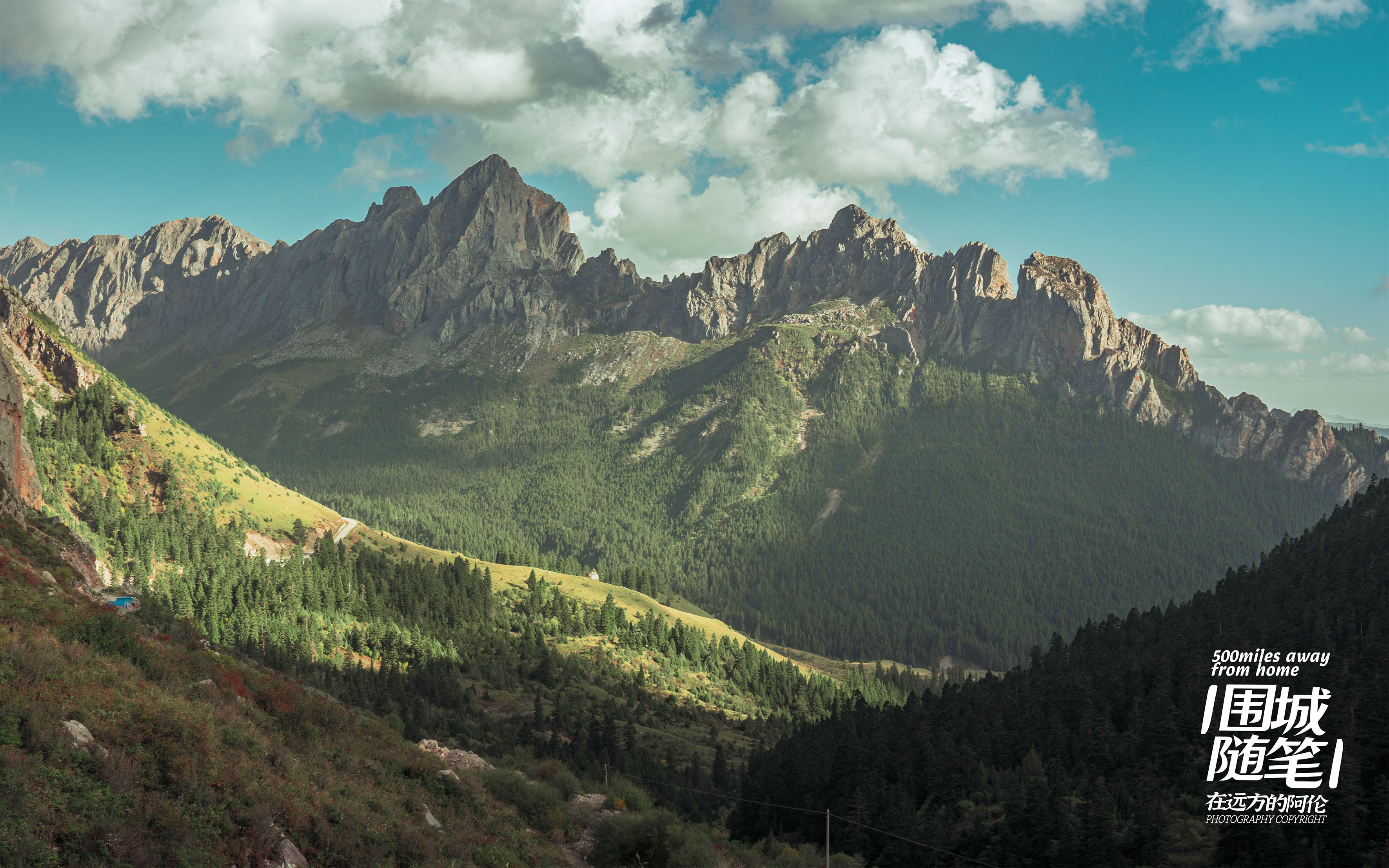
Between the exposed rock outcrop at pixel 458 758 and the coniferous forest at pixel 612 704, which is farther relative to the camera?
the exposed rock outcrop at pixel 458 758

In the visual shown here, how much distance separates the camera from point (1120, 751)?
75.1 m

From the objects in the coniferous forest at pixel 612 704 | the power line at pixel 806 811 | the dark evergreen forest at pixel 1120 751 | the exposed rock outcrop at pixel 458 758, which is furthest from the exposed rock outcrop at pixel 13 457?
the dark evergreen forest at pixel 1120 751

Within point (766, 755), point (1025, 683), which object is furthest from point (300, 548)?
point (1025, 683)

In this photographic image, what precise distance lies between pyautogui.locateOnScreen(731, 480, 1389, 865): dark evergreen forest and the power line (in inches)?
26.2

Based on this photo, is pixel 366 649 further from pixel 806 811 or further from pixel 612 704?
pixel 806 811

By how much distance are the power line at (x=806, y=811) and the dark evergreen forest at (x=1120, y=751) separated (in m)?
0.66

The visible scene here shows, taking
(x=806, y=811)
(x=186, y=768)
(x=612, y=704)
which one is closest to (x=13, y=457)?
(x=186, y=768)

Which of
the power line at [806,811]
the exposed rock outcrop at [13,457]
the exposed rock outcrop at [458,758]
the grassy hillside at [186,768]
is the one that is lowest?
the power line at [806,811]

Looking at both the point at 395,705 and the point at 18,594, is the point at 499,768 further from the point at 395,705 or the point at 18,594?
the point at 395,705

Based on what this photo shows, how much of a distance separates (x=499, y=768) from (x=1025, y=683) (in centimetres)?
7625

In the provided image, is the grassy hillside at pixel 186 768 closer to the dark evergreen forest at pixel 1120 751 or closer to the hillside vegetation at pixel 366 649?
the hillside vegetation at pixel 366 649

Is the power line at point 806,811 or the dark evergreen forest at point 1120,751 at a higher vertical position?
the dark evergreen forest at point 1120,751

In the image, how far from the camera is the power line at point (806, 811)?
63.6m

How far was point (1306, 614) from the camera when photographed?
304 feet
